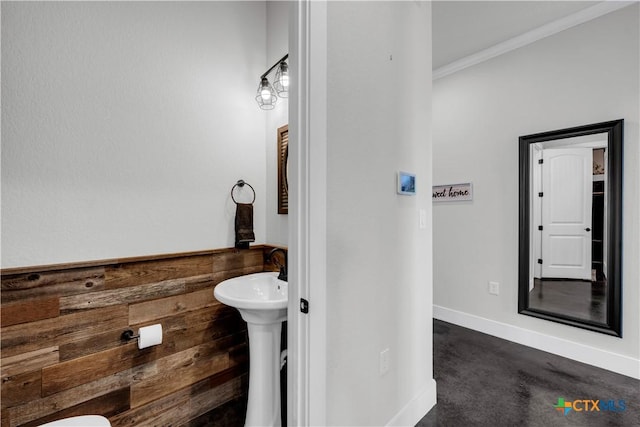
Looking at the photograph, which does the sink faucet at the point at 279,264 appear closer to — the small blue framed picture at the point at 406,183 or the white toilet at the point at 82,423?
the small blue framed picture at the point at 406,183

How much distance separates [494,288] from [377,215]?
87.7 inches

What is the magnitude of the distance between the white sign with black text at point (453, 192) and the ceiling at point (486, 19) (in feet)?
4.47

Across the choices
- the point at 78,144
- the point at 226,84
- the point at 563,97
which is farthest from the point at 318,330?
the point at 563,97

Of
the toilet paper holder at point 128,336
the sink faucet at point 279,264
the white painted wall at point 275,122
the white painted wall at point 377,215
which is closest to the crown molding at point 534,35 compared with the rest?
the white painted wall at point 377,215

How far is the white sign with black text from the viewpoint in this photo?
119 inches

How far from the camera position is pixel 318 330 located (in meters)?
1.08

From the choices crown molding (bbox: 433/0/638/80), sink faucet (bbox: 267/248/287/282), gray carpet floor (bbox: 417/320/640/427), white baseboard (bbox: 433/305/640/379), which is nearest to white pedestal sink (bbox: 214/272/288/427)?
sink faucet (bbox: 267/248/287/282)

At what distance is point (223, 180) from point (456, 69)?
278cm

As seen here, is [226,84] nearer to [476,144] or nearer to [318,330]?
[318,330]

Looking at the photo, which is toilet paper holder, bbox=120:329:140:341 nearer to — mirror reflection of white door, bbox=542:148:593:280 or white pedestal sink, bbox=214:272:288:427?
white pedestal sink, bbox=214:272:288:427

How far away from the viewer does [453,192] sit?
315 centimetres

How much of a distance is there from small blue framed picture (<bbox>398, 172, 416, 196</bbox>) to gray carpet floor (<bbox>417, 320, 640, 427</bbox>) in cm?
133

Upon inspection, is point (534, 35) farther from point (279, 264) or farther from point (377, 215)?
point (279, 264)

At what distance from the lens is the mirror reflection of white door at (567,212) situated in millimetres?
2389
